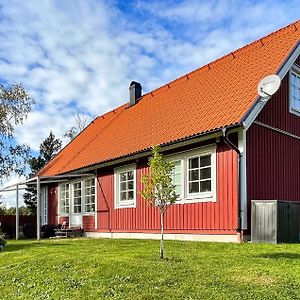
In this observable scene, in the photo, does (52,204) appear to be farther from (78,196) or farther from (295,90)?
(295,90)

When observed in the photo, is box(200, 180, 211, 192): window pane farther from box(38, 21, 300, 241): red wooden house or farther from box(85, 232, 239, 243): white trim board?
box(85, 232, 239, 243): white trim board

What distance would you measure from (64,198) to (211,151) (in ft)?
35.7

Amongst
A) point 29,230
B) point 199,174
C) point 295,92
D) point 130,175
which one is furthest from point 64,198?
point 295,92

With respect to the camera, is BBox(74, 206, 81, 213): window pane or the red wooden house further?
BBox(74, 206, 81, 213): window pane

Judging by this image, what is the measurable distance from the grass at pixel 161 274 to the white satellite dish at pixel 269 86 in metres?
3.85

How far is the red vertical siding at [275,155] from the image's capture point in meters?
12.0

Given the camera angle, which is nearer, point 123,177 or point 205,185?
point 205,185

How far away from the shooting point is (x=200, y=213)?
12.5 m

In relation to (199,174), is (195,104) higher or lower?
higher

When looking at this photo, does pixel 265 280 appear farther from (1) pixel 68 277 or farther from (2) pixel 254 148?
(2) pixel 254 148

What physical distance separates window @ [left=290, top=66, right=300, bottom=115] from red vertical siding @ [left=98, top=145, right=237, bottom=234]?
333 cm

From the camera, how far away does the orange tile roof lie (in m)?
12.7

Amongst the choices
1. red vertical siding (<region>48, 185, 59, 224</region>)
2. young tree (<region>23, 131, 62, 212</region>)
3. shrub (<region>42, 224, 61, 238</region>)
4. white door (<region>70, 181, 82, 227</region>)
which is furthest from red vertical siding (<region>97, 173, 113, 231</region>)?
young tree (<region>23, 131, 62, 212</region>)

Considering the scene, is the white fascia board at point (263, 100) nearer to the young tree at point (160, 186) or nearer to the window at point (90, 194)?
the young tree at point (160, 186)
